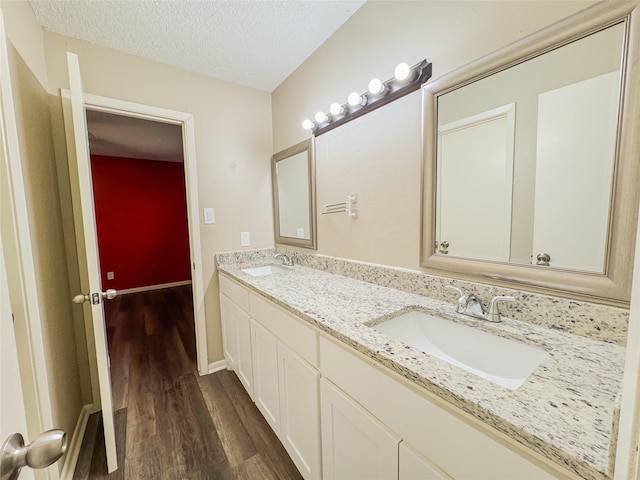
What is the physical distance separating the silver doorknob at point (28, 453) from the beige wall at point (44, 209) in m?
0.92

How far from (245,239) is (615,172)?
2.15m

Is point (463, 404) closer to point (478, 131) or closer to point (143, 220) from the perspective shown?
point (478, 131)

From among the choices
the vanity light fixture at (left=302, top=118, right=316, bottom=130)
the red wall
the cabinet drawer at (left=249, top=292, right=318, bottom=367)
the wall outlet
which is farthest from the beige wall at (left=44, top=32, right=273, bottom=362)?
the red wall

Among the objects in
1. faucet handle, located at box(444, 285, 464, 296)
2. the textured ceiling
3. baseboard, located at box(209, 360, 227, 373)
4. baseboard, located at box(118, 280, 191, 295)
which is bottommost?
baseboard, located at box(209, 360, 227, 373)

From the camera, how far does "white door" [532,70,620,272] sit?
2.51ft

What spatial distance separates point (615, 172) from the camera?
2.44ft

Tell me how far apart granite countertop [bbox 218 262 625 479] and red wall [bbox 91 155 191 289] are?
13.7 feet

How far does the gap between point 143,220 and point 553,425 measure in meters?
5.09

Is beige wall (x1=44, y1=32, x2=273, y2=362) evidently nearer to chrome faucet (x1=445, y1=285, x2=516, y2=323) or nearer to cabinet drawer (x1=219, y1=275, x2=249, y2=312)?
cabinet drawer (x1=219, y1=275, x2=249, y2=312)

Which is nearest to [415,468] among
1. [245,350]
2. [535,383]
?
[535,383]

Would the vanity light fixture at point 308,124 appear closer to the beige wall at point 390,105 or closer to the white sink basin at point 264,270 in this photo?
the beige wall at point 390,105

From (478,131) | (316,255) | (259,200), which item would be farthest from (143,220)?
(478,131)

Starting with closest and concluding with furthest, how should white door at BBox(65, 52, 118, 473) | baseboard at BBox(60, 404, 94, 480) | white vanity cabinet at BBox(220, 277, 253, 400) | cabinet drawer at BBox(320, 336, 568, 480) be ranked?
cabinet drawer at BBox(320, 336, 568, 480), white door at BBox(65, 52, 118, 473), baseboard at BBox(60, 404, 94, 480), white vanity cabinet at BBox(220, 277, 253, 400)

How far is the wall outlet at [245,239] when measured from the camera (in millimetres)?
2252
